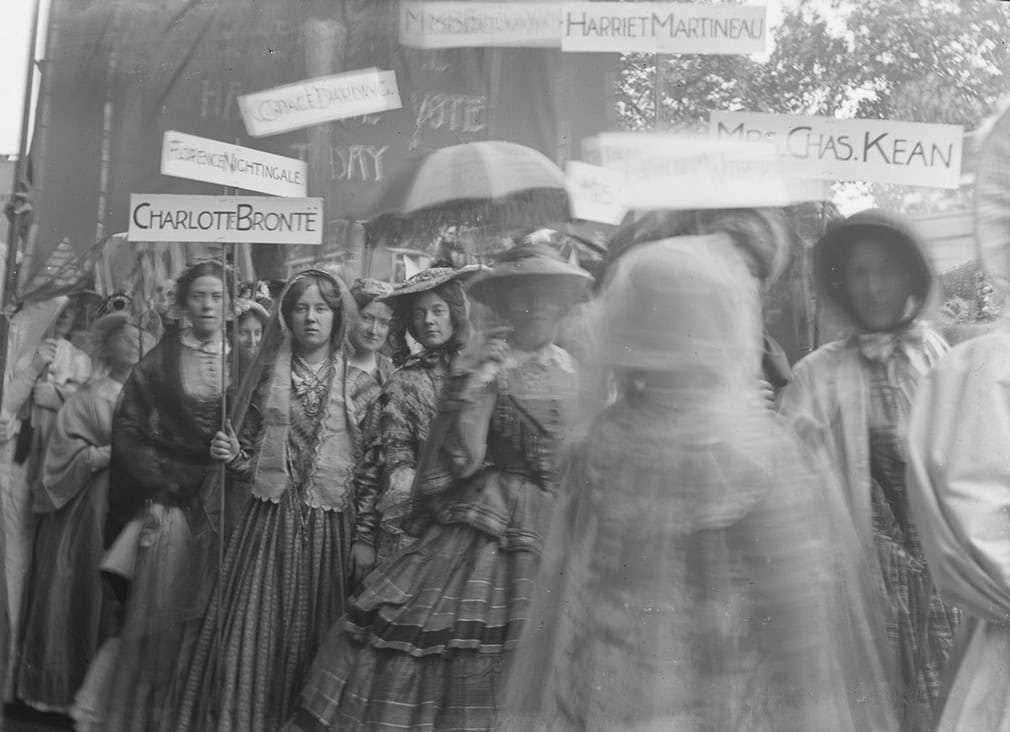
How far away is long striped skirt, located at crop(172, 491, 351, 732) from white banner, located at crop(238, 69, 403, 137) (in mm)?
1142

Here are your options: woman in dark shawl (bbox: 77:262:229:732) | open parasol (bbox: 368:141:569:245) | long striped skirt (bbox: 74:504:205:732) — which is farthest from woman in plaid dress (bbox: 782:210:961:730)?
long striped skirt (bbox: 74:504:205:732)

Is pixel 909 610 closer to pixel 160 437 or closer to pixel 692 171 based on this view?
pixel 692 171

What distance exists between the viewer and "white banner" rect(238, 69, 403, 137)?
3338mm

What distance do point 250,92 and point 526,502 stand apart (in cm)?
152

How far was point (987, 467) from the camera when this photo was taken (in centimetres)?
255

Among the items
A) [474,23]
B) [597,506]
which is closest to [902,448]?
[597,506]

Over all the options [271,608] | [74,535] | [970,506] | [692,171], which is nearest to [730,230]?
[692,171]

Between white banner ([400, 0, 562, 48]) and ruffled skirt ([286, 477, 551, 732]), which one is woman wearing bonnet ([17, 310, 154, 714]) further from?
white banner ([400, 0, 562, 48])

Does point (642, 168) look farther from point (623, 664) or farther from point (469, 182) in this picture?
point (623, 664)

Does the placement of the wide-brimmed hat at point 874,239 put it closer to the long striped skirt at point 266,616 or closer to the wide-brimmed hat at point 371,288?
the wide-brimmed hat at point 371,288

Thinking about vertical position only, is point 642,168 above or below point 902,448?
above

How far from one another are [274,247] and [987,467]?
2.10 m

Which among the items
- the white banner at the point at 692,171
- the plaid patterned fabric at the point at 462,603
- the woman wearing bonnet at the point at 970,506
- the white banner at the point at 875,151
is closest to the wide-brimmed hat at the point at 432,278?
the plaid patterned fabric at the point at 462,603

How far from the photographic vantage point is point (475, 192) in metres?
3.27
